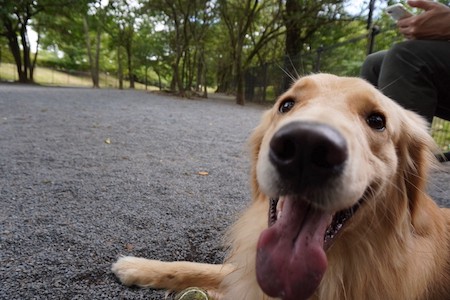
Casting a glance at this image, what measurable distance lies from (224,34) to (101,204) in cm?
2344

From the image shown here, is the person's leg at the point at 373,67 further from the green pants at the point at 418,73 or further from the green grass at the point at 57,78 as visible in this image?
the green grass at the point at 57,78

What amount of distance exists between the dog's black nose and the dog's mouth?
0.43 ft

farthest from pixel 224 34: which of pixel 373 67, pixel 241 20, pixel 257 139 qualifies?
pixel 257 139

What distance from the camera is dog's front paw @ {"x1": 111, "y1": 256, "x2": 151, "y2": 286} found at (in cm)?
172

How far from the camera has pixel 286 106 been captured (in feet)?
5.40

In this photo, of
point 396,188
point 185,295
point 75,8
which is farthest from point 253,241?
point 75,8

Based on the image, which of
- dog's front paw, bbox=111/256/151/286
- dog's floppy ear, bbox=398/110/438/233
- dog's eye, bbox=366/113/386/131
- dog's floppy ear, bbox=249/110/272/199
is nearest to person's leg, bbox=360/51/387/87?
dog's floppy ear, bbox=398/110/438/233

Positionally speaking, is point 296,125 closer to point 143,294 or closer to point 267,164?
point 267,164

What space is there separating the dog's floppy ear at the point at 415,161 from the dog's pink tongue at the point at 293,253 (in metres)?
0.60

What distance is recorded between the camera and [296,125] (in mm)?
985

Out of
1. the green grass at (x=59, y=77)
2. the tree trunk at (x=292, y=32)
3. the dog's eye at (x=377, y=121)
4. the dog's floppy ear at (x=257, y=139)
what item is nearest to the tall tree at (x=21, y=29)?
the green grass at (x=59, y=77)

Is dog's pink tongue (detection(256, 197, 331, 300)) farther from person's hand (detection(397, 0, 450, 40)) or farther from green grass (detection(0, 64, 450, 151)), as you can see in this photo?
green grass (detection(0, 64, 450, 151))

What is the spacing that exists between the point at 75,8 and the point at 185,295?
2327 cm

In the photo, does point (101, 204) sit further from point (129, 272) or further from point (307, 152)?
point (307, 152)
